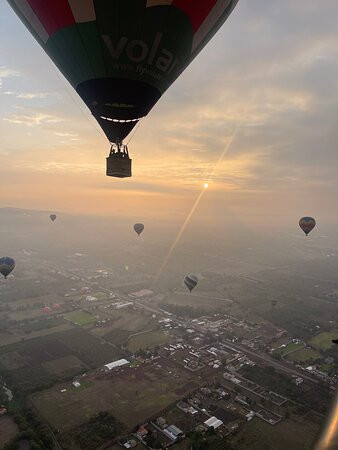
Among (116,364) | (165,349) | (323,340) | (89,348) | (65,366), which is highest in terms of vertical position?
(323,340)

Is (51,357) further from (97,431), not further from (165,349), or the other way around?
(97,431)

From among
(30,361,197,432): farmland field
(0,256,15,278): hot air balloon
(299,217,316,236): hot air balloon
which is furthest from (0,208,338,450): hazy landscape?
(299,217,316,236): hot air balloon

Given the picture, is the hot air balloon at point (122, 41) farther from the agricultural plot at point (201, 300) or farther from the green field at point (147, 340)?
the agricultural plot at point (201, 300)

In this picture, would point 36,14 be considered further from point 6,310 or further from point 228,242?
point 228,242

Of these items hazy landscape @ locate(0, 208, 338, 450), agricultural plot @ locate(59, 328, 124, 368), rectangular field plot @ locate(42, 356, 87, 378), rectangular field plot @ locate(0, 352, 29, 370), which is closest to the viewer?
hazy landscape @ locate(0, 208, 338, 450)

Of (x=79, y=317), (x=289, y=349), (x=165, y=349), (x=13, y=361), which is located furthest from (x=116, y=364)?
(x=289, y=349)

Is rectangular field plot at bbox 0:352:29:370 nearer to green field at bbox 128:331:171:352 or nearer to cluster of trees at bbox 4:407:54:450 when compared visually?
cluster of trees at bbox 4:407:54:450

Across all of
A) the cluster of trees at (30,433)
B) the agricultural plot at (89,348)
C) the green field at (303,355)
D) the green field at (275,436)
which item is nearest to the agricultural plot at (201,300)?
the green field at (303,355)

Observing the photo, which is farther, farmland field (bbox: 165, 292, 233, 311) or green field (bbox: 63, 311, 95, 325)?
farmland field (bbox: 165, 292, 233, 311)
